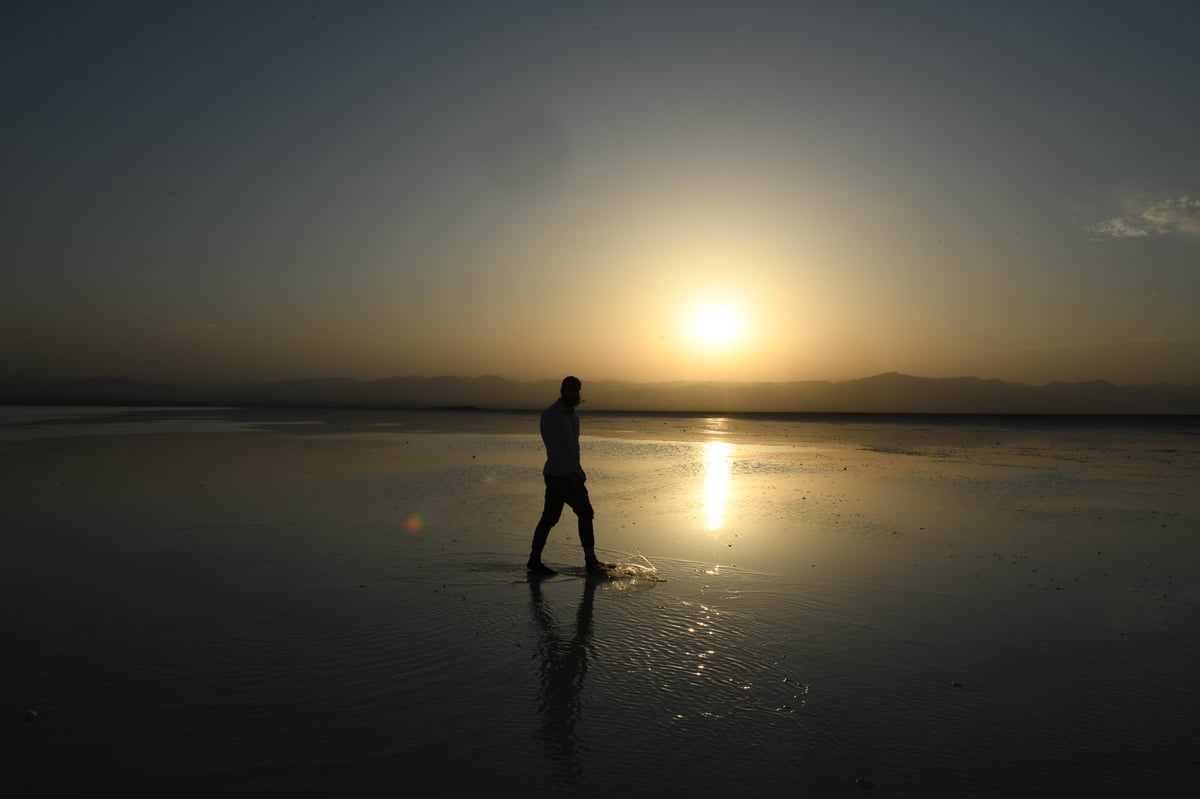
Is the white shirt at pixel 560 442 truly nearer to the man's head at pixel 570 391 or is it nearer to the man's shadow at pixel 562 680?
the man's head at pixel 570 391

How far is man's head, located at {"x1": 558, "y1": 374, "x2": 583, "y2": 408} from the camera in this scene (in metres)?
9.24

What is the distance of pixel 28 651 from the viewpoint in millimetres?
5625

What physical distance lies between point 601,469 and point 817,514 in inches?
358

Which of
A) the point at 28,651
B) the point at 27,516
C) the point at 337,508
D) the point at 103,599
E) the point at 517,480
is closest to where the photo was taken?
the point at 28,651

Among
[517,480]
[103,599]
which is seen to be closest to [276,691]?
[103,599]

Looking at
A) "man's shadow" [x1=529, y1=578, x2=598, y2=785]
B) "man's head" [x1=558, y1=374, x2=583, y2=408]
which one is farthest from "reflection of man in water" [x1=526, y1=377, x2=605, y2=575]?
"man's shadow" [x1=529, y1=578, x2=598, y2=785]

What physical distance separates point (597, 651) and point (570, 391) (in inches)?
157

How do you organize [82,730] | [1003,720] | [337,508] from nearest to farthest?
1. [82,730]
2. [1003,720]
3. [337,508]

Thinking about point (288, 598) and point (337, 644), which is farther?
point (288, 598)

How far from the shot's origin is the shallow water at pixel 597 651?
408cm

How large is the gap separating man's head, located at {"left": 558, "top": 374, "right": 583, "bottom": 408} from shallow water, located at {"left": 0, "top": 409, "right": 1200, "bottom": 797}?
2096 mm

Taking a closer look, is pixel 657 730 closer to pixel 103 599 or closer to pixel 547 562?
pixel 547 562

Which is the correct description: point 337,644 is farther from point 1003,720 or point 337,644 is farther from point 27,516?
point 27,516

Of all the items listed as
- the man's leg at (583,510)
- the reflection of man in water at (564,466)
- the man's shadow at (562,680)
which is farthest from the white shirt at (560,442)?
the man's shadow at (562,680)
